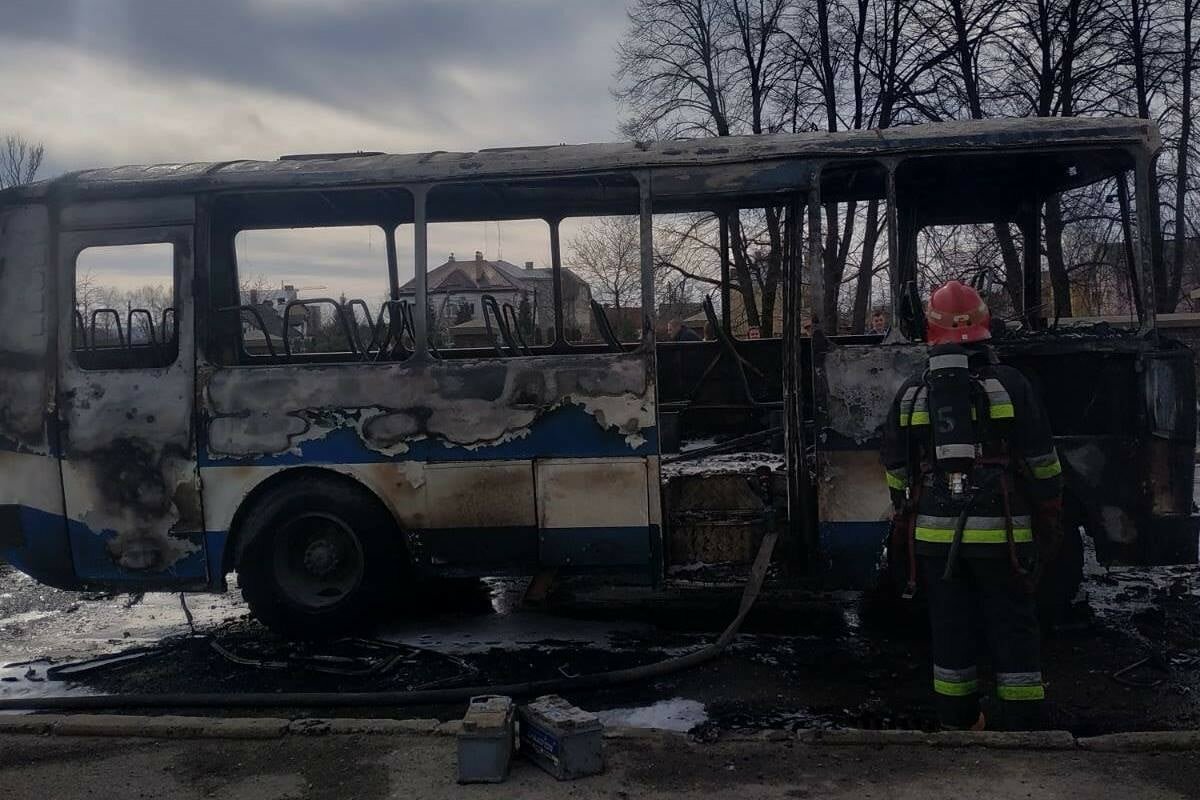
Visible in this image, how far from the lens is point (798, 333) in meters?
6.62

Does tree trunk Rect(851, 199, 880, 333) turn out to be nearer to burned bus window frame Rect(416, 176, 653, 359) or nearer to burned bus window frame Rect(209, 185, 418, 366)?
burned bus window frame Rect(416, 176, 653, 359)

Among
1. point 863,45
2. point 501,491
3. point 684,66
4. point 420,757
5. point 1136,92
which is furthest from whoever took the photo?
point 684,66

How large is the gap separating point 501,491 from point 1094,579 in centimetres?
427

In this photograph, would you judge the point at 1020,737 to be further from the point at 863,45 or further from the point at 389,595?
the point at 863,45

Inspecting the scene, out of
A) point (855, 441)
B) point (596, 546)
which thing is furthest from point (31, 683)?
point (855, 441)

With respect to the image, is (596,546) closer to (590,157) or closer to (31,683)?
(590,157)

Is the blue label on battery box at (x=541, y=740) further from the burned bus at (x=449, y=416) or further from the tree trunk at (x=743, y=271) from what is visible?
the tree trunk at (x=743, y=271)

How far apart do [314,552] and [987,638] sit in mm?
3819

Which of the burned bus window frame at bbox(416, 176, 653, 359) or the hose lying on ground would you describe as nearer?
the hose lying on ground

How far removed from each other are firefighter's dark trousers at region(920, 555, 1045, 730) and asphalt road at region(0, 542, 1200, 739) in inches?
15.5

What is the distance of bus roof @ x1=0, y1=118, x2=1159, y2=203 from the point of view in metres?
5.59

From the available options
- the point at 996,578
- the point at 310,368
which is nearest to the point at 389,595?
the point at 310,368

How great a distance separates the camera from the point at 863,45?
21.2m

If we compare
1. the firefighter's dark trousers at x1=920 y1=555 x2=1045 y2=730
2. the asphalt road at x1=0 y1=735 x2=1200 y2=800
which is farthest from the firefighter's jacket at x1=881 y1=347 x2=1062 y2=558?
the asphalt road at x1=0 y1=735 x2=1200 y2=800
